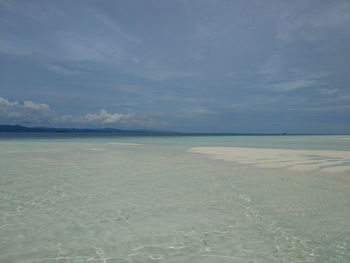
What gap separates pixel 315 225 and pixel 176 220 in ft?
10.4

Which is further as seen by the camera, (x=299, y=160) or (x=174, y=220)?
(x=299, y=160)

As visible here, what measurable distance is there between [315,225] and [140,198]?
4672 mm

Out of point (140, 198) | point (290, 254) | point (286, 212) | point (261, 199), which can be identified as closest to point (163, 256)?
point (290, 254)

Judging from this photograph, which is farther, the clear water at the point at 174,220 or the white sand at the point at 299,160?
the white sand at the point at 299,160

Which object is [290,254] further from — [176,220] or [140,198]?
[140,198]

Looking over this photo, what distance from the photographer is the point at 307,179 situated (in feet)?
31.4

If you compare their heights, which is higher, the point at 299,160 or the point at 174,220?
the point at 299,160

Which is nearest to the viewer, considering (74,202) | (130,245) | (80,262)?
(80,262)

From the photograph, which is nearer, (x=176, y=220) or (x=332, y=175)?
(x=176, y=220)

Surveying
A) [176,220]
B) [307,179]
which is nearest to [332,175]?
[307,179]

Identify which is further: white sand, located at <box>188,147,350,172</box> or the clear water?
white sand, located at <box>188,147,350,172</box>

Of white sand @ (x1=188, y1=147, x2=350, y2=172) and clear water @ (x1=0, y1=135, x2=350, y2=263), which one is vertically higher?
white sand @ (x1=188, y1=147, x2=350, y2=172)

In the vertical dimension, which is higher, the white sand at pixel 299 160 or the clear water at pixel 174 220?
the white sand at pixel 299 160

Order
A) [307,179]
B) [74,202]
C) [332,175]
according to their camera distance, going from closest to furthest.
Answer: [74,202] < [307,179] < [332,175]
